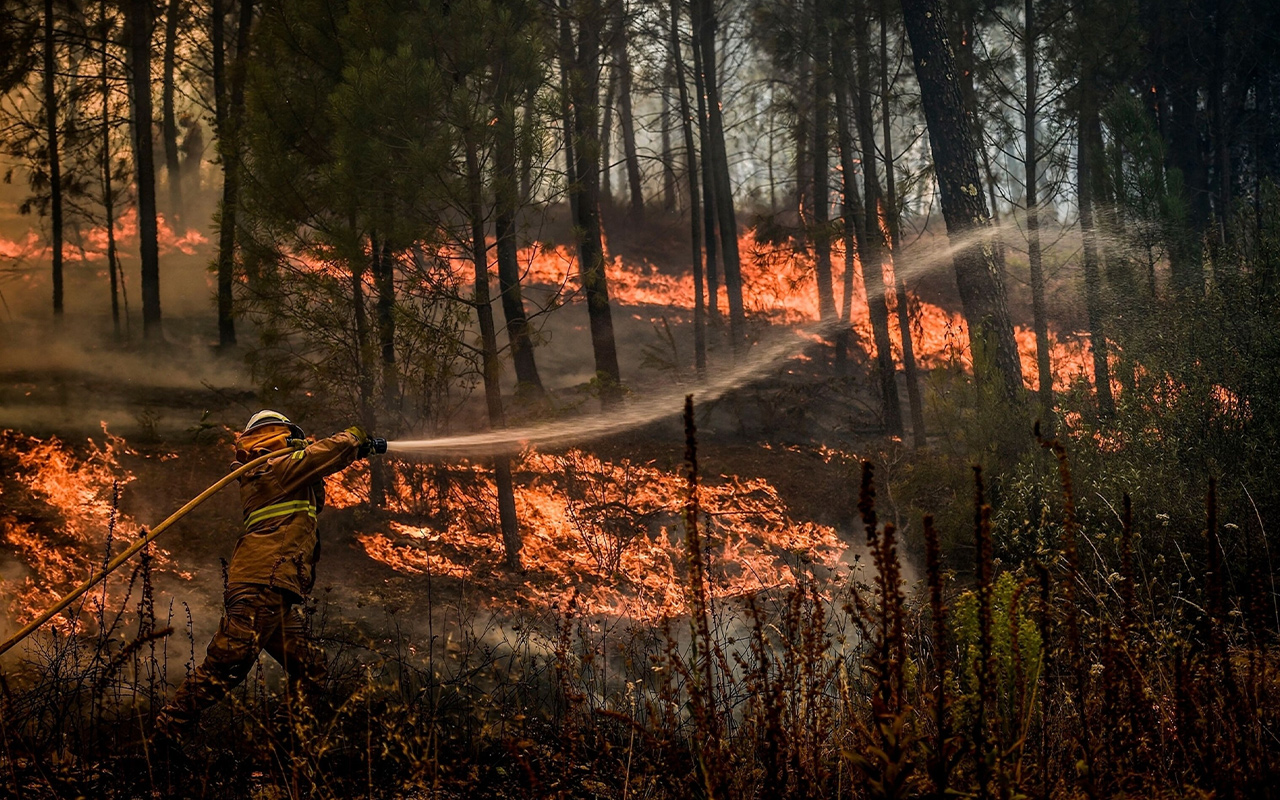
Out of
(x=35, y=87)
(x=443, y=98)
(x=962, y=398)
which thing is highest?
(x=35, y=87)

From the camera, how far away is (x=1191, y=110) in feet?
63.8

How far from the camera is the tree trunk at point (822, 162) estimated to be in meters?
16.6

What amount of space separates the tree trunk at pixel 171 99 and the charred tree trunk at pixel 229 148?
1831 millimetres

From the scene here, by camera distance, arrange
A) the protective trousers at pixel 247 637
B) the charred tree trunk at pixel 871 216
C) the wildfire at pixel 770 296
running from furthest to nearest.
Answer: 1. the wildfire at pixel 770 296
2. the charred tree trunk at pixel 871 216
3. the protective trousers at pixel 247 637

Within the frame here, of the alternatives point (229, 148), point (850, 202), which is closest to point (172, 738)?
point (229, 148)

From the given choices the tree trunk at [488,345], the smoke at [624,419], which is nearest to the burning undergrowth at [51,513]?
the smoke at [624,419]

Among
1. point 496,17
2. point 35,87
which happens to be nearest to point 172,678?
point 496,17

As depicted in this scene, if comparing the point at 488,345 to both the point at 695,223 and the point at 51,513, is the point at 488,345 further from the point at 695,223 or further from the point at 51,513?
the point at 695,223

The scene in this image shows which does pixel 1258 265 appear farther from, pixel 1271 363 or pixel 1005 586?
pixel 1005 586

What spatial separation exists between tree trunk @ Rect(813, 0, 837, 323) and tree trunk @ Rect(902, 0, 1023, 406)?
3578mm

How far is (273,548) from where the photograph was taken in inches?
215

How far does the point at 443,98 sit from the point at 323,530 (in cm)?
512

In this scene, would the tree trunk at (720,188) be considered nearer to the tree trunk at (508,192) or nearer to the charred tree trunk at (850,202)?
the charred tree trunk at (850,202)

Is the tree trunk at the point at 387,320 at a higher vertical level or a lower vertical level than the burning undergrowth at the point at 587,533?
higher
